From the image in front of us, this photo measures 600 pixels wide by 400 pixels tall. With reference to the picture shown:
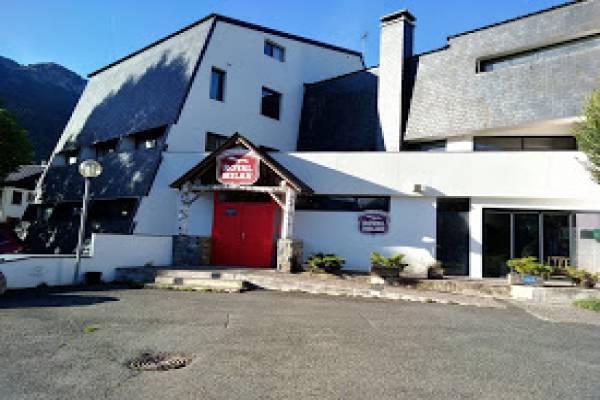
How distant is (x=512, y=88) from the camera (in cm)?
1606

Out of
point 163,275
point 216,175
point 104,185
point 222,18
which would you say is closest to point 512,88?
point 216,175

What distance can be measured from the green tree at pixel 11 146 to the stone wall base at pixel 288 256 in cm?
1513

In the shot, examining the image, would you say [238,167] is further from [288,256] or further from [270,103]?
[270,103]

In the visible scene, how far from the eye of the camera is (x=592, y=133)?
497 inches

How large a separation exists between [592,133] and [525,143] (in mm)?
3423

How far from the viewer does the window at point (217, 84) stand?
1958cm

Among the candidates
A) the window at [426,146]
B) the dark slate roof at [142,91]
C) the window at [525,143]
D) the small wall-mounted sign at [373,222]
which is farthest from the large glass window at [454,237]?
the dark slate roof at [142,91]

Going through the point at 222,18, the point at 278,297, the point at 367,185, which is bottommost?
the point at 278,297

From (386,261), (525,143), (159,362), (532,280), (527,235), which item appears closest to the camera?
(159,362)

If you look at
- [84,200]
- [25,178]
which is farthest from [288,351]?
[25,178]

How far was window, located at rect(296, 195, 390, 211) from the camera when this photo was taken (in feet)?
51.2

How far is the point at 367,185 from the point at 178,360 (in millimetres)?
11315

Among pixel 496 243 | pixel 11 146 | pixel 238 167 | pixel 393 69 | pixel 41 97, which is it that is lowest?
pixel 496 243

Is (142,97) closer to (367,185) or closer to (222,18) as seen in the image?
(222,18)
